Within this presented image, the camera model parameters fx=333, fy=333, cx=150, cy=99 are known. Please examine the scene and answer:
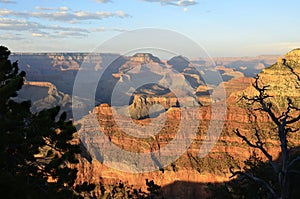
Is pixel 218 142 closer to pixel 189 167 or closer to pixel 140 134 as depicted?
pixel 189 167

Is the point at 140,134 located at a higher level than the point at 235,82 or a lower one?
lower

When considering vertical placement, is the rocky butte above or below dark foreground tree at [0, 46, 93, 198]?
below

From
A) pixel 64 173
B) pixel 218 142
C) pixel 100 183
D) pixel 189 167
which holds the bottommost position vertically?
pixel 100 183

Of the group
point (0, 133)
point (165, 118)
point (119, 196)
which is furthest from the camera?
point (165, 118)

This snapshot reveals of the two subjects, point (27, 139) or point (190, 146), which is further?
point (190, 146)

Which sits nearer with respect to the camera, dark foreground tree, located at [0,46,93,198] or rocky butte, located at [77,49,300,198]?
dark foreground tree, located at [0,46,93,198]

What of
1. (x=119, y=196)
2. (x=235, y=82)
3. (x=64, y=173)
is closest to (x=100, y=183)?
(x=119, y=196)

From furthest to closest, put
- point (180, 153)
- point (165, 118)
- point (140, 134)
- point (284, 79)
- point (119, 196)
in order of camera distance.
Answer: point (284, 79), point (165, 118), point (140, 134), point (180, 153), point (119, 196)

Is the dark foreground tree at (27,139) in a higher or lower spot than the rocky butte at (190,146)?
higher

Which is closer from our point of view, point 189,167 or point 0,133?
point 0,133

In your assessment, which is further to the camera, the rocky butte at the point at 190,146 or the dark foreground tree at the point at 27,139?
the rocky butte at the point at 190,146

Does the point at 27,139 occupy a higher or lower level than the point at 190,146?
higher
